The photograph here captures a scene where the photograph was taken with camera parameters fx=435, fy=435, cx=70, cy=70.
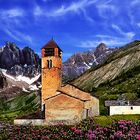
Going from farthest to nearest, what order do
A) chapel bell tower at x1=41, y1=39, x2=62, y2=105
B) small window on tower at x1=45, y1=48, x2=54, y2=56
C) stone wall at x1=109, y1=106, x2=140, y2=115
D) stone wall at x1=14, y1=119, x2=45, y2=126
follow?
small window on tower at x1=45, y1=48, x2=54, y2=56 → stone wall at x1=109, y1=106, x2=140, y2=115 → chapel bell tower at x1=41, y1=39, x2=62, y2=105 → stone wall at x1=14, y1=119, x2=45, y2=126

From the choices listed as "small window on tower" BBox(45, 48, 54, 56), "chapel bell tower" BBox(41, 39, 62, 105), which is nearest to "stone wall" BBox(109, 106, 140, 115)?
"chapel bell tower" BBox(41, 39, 62, 105)

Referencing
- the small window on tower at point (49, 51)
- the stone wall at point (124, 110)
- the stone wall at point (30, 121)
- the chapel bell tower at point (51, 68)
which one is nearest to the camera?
the stone wall at point (30, 121)

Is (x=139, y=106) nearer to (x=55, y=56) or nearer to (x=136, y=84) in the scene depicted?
(x=55, y=56)

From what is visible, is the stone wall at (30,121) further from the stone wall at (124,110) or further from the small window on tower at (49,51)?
the small window on tower at (49,51)

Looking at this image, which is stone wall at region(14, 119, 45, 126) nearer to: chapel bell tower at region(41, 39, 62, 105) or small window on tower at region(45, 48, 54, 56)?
chapel bell tower at region(41, 39, 62, 105)

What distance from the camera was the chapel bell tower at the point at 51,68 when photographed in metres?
96.6

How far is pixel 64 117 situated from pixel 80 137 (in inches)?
2451

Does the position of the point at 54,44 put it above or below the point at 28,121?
above

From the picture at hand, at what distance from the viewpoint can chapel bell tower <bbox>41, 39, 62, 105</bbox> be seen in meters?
96.6

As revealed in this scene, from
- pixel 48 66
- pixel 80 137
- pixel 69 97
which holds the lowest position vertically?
pixel 80 137

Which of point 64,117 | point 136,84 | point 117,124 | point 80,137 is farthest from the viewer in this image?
point 136,84

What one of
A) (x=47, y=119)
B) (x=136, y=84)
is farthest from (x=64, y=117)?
(x=136, y=84)

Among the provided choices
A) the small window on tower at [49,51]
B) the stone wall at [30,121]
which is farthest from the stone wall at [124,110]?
the stone wall at [30,121]

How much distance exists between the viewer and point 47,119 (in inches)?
3300
